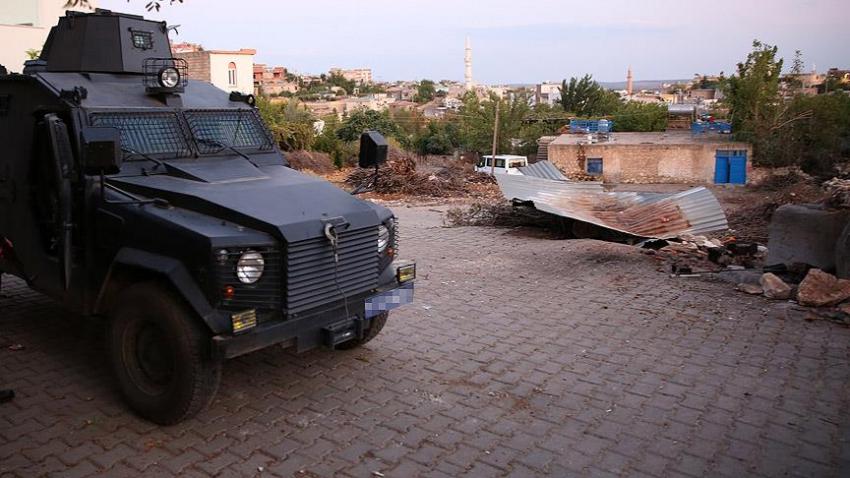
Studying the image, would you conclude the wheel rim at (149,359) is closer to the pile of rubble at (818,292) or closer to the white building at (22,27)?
the pile of rubble at (818,292)

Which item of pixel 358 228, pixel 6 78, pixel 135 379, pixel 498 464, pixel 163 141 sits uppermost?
pixel 6 78

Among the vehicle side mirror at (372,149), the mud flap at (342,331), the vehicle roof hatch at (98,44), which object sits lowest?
the mud flap at (342,331)

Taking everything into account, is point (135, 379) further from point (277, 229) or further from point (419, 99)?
point (419, 99)

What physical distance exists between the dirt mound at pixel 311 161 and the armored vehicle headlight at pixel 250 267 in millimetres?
23131

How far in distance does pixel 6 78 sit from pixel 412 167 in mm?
16419

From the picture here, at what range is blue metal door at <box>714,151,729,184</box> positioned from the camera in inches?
1458

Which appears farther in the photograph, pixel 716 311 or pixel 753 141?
pixel 753 141

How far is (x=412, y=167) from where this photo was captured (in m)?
21.8

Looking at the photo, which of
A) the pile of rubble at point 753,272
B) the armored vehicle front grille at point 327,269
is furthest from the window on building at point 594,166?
the armored vehicle front grille at point 327,269

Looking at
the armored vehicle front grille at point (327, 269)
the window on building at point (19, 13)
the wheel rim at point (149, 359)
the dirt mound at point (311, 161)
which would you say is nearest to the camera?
the armored vehicle front grille at point (327, 269)

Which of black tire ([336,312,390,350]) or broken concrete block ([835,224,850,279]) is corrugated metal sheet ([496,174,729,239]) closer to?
broken concrete block ([835,224,850,279])

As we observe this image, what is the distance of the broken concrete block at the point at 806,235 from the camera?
7820 millimetres

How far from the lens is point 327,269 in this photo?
4551 mm

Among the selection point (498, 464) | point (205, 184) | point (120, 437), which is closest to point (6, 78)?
point (205, 184)
